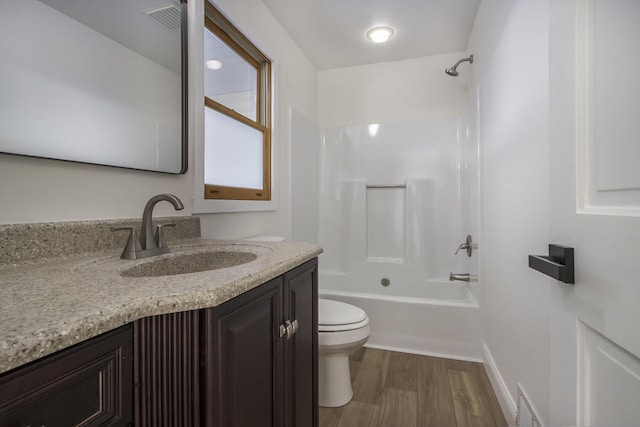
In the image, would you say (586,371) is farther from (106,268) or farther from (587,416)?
(106,268)

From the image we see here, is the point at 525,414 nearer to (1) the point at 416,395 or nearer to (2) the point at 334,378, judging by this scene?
(1) the point at 416,395

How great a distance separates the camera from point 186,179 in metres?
1.30

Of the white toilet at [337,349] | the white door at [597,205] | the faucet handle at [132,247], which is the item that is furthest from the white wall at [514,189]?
the faucet handle at [132,247]

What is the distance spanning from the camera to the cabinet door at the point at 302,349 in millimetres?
920

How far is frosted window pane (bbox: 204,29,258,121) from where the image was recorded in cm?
153

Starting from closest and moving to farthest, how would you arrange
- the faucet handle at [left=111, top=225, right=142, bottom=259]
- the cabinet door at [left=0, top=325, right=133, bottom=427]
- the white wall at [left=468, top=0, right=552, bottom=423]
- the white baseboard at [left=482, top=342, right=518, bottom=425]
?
the cabinet door at [left=0, top=325, right=133, bottom=427] → the faucet handle at [left=111, top=225, right=142, bottom=259] → the white wall at [left=468, top=0, right=552, bottom=423] → the white baseboard at [left=482, top=342, right=518, bottom=425]

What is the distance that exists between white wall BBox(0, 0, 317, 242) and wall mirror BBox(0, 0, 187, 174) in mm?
46

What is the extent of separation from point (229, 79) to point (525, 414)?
2.19 meters

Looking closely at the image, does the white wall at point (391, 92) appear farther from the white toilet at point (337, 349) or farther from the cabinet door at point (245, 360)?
the cabinet door at point (245, 360)

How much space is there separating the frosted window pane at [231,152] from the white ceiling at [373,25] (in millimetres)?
917

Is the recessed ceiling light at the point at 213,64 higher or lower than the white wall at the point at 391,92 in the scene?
lower

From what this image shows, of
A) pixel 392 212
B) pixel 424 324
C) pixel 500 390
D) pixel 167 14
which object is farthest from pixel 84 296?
pixel 392 212

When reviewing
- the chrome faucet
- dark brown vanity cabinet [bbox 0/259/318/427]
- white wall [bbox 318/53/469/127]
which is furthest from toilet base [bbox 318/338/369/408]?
white wall [bbox 318/53/469/127]

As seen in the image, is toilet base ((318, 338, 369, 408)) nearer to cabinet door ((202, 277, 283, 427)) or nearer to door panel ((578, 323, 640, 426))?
cabinet door ((202, 277, 283, 427))
